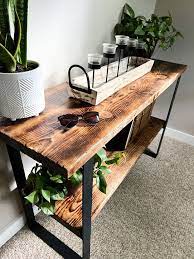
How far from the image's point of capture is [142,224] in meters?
1.31

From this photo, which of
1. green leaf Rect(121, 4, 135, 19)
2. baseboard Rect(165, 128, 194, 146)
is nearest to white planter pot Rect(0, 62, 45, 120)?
green leaf Rect(121, 4, 135, 19)

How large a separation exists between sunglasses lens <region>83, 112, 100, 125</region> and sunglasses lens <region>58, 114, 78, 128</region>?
0.14 feet

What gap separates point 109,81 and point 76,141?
42 centimetres

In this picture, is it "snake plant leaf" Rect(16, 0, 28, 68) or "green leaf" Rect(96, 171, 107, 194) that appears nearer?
"snake plant leaf" Rect(16, 0, 28, 68)

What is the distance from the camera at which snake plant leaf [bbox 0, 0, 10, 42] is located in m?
0.66

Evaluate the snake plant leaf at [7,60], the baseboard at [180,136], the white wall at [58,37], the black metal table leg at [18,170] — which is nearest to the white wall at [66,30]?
the white wall at [58,37]

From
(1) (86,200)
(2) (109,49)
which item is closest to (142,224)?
(1) (86,200)

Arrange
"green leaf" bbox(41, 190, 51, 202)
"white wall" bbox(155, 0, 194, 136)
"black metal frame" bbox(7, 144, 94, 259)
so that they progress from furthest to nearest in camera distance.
Result: "white wall" bbox(155, 0, 194, 136), "green leaf" bbox(41, 190, 51, 202), "black metal frame" bbox(7, 144, 94, 259)

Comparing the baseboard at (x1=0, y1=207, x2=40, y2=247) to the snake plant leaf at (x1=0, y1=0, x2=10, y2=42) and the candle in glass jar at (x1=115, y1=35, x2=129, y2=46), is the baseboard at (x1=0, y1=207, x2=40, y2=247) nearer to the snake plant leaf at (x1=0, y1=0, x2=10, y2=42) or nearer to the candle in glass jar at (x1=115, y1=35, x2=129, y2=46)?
the snake plant leaf at (x1=0, y1=0, x2=10, y2=42)

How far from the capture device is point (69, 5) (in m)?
1.01

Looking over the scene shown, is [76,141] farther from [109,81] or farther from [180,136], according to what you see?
[180,136]

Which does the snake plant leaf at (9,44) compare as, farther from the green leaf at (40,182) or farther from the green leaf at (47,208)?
the green leaf at (47,208)

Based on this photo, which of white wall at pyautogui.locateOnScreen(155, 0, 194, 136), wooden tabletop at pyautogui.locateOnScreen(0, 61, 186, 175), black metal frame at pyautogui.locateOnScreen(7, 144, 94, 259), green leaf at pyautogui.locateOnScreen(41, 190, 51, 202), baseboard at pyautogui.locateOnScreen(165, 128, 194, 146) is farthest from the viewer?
baseboard at pyautogui.locateOnScreen(165, 128, 194, 146)

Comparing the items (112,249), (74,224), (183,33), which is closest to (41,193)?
(74,224)
